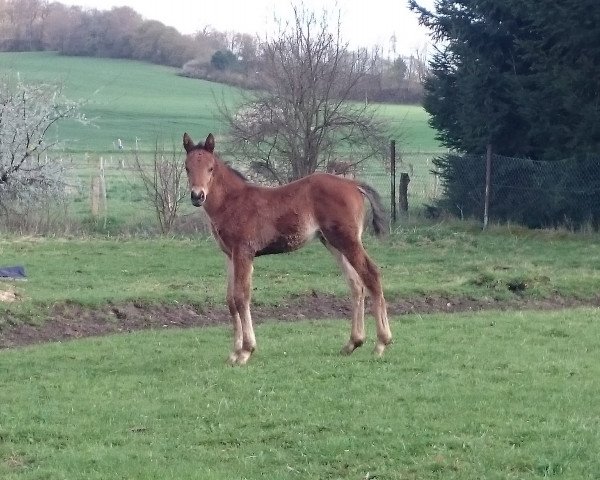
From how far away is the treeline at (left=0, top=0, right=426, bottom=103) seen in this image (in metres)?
61.3

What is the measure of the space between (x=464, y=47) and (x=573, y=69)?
3.72 metres

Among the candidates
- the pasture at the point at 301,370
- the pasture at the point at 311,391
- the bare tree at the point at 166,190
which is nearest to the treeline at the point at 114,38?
the bare tree at the point at 166,190

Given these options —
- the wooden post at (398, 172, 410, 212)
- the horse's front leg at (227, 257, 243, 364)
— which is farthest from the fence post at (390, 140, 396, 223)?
the horse's front leg at (227, 257, 243, 364)

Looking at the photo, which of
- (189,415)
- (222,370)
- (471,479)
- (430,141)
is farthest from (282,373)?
(430,141)

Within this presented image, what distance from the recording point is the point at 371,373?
855 cm

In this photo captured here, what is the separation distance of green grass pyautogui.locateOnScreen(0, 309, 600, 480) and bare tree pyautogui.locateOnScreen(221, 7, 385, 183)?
13.4m

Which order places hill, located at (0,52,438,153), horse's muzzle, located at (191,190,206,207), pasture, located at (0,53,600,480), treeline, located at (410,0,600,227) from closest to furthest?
pasture, located at (0,53,600,480), horse's muzzle, located at (191,190,206,207), treeline, located at (410,0,600,227), hill, located at (0,52,438,153)

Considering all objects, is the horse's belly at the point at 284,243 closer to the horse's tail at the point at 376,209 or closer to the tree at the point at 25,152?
the horse's tail at the point at 376,209

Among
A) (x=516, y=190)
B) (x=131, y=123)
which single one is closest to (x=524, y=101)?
(x=516, y=190)

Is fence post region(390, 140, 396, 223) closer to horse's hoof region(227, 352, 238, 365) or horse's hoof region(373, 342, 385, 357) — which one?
horse's hoof region(373, 342, 385, 357)

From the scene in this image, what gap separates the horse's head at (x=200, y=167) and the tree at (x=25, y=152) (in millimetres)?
15109

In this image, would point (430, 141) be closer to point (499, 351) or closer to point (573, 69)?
point (573, 69)

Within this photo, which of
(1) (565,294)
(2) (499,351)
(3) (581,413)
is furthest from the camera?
(1) (565,294)

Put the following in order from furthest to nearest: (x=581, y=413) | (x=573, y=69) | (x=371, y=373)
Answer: (x=573, y=69) → (x=371, y=373) → (x=581, y=413)
